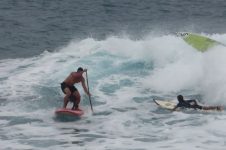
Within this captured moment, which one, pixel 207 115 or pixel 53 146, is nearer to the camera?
pixel 53 146

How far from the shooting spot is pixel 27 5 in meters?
42.0

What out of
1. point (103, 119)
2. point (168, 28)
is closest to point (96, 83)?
point (103, 119)

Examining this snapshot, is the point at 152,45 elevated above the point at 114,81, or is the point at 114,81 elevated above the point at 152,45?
the point at 152,45

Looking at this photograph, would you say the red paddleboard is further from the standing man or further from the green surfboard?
the green surfboard

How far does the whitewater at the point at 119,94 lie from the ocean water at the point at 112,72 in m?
0.04

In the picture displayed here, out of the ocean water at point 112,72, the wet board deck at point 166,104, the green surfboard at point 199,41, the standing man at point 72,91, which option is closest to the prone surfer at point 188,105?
the ocean water at point 112,72

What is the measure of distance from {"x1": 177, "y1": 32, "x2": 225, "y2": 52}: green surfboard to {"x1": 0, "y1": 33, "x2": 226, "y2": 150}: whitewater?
1.04ft

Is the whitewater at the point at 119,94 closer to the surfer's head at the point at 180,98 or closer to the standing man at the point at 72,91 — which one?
the surfer's head at the point at 180,98

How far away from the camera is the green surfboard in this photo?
92.0ft

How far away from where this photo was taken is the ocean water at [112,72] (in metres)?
19.8

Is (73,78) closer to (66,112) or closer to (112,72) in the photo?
(66,112)

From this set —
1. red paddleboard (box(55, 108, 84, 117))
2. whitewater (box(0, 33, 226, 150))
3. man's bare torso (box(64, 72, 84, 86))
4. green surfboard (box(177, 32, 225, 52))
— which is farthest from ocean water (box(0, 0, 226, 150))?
man's bare torso (box(64, 72, 84, 86))

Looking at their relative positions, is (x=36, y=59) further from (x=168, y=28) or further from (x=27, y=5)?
(x=27, y=5)

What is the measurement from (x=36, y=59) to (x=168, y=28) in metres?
9.49
